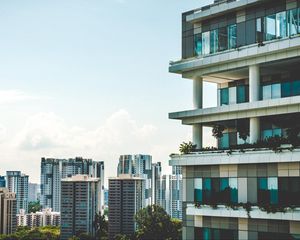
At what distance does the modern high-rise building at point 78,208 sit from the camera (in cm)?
18525

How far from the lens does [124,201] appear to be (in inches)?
7579

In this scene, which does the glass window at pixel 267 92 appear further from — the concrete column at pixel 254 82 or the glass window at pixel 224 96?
the glass window at pixel 224 96

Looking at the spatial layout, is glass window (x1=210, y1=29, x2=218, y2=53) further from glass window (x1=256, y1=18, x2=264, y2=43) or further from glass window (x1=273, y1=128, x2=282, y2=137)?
glass window (x1=273, y1=128, x2=282, y2=137)

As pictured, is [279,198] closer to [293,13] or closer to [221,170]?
[221,170]

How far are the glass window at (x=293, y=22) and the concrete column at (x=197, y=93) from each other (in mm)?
8849

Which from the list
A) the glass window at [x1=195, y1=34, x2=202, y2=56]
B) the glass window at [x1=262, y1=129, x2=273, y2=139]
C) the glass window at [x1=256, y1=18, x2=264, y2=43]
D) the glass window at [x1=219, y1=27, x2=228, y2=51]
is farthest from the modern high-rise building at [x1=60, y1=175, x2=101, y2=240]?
the glass window at [x1=256, y1=18, x2=264, y2=43]

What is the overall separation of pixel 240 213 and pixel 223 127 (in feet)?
28.2

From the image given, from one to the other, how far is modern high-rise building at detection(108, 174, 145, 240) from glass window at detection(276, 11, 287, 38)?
145 metres

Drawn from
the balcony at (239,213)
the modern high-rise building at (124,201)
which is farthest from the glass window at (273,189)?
the modern high-rise building at (124,201)

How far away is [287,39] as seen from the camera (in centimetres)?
3853

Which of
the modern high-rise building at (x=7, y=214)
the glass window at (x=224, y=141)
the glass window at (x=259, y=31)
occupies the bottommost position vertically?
the modern high-rise building at (x=7, y=214)

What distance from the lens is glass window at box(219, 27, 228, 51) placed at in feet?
142

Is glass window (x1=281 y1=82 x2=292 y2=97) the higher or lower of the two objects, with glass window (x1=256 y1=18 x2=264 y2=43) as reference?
lower

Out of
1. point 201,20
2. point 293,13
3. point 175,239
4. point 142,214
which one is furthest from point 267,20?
point 142,214
